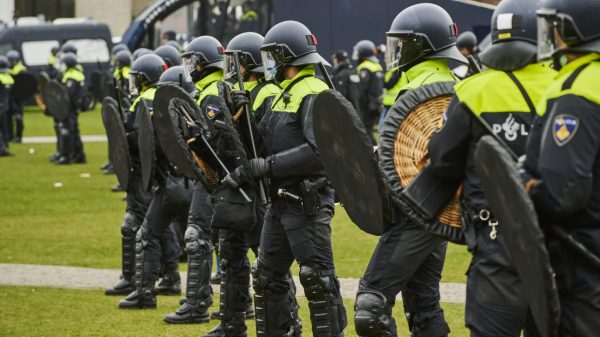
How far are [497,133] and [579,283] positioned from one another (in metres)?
0.75

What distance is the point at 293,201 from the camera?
297 inches

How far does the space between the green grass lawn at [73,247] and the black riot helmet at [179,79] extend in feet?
5.96

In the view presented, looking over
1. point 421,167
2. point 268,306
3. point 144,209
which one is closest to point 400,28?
point 421,167

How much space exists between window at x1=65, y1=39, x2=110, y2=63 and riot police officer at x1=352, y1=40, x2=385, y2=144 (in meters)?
17.9

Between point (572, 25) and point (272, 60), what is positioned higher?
point (572, 25)

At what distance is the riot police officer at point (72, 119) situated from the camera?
23547mm

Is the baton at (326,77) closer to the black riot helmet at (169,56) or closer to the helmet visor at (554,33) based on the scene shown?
the helmet visor at (554,33)

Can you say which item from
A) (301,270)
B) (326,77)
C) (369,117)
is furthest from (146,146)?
(369,117)

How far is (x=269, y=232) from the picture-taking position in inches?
303

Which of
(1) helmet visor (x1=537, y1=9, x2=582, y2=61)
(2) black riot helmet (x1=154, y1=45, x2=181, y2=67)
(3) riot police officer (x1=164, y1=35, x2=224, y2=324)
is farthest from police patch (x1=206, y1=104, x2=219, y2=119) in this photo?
(1) helmet visor (x1=537, y1=9, x2=582, y2=61)

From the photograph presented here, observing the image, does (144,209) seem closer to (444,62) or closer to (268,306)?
(268,306)

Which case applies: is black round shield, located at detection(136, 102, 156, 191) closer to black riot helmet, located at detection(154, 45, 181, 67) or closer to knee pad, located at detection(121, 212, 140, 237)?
knee pad, located at detection(121, 212, 140, 237)

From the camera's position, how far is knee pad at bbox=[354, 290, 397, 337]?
6.45 m

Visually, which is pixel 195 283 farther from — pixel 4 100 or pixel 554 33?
pixel 4 100
